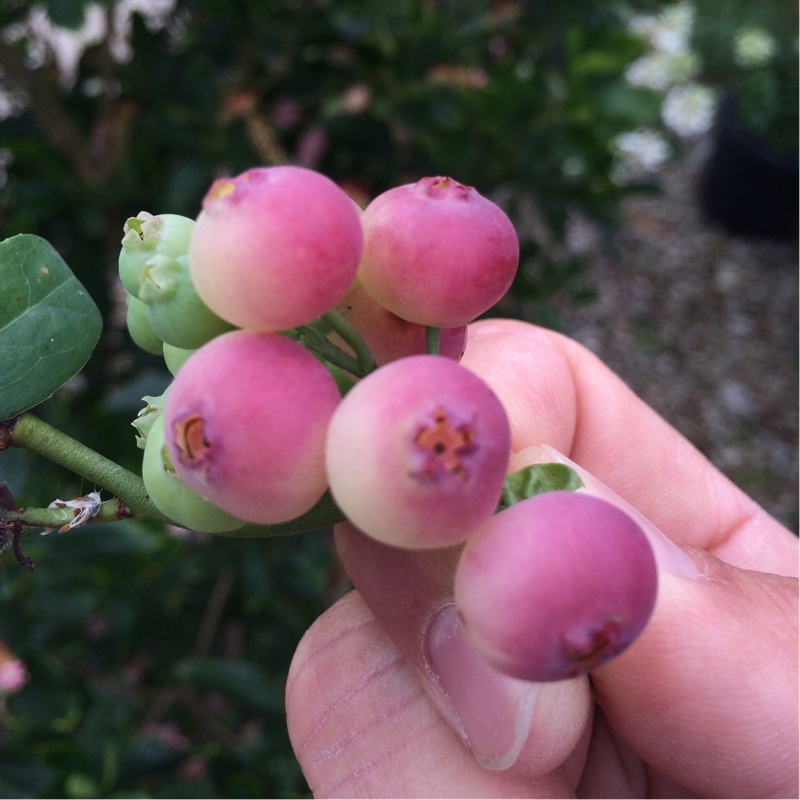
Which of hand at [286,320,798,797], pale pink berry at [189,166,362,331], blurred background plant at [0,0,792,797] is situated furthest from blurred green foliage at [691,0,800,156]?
pale pink berry at [189,166,362,331]

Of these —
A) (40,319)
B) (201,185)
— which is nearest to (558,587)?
(40,319)

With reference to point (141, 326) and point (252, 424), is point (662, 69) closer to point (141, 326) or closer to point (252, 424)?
point (141, 326)

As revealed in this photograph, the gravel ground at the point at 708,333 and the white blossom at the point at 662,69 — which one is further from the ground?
the white blossom at the point at 662,69

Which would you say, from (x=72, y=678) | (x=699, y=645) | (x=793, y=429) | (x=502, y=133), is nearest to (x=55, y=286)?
(x=699, y=645)

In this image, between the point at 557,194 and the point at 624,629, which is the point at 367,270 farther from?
the point at 557,194

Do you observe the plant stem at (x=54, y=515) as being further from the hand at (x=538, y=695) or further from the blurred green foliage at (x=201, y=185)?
the blurred green foliage at (x=201, y=185)

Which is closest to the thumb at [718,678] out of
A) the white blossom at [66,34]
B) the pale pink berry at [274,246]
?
the pale pink berry at [274,246]
